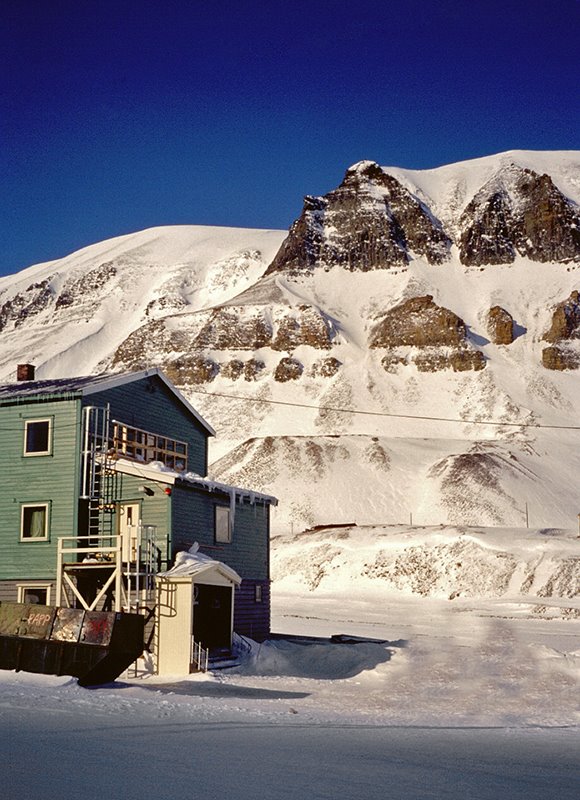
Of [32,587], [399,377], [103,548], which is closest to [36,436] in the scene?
[32,587]

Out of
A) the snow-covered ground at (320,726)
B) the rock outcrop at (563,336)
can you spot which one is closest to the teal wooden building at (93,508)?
the snow-covered ground at (320,726)

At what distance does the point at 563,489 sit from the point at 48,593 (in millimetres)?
87262

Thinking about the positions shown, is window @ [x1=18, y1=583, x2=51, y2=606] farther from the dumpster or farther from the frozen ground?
the dumpster

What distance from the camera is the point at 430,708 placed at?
926 inches

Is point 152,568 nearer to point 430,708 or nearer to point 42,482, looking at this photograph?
point 42,482

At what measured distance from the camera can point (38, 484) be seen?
34.0 m

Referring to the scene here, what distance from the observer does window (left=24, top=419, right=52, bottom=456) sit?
113 feet

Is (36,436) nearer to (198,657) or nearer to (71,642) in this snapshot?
(198,657)

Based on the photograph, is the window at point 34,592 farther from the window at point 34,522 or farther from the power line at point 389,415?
the power line at point 389,415

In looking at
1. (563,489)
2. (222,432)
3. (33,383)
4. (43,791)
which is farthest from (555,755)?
(222,432)

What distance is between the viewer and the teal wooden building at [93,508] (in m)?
31.8

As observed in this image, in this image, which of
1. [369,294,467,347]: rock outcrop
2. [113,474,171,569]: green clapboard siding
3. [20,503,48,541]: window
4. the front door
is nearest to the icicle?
[113,474,171,569]: green clapboard siding

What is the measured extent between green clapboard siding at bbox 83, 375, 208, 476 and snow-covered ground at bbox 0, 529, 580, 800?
9.82 metres

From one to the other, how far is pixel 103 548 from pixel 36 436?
685 cm
